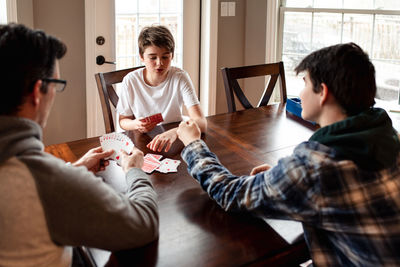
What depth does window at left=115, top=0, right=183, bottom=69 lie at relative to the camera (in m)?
3.32

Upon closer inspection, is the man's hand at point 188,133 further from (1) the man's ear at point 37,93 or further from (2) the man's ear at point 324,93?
(1) the man's ear at point 37,93

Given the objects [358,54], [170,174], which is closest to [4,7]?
[170,174]

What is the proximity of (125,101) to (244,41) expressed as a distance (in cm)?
194

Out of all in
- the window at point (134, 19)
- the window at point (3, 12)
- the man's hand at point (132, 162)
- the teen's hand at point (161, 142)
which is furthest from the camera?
the window at point (134, 19)

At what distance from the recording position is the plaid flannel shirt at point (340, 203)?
3.60 ft

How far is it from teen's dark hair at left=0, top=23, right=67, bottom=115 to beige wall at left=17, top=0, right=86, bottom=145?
6.58 feet

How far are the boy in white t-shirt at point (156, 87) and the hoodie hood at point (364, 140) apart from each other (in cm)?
120

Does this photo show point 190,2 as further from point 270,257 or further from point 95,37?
point 270,257

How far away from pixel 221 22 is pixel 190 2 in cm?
35

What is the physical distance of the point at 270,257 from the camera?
3.84ft

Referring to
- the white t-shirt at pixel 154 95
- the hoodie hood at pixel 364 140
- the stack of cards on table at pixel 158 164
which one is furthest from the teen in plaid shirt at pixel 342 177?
the white t-shirt at pixel 154 95

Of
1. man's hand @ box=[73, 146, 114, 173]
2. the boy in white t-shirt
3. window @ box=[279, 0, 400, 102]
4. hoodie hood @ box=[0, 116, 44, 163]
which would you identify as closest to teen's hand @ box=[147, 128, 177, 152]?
man's hand @ box=[73, 146, 114, 173]

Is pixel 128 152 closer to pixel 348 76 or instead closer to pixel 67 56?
pixel 348 76

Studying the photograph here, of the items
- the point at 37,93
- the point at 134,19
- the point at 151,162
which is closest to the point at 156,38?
the point at 151,162
